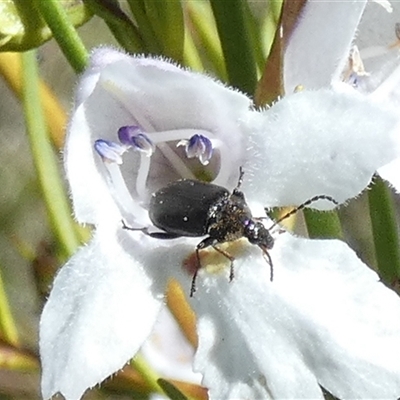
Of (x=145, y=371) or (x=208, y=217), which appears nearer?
(x=208, y=217)

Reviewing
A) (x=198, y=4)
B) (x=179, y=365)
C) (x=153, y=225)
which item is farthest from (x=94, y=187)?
(x=179, y=365)

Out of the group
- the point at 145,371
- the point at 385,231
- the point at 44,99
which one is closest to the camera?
the point at 385,231

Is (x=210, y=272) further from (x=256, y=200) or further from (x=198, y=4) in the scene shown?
(x=198, y=4)

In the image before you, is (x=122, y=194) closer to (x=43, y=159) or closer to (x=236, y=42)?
(x=236, y=42)

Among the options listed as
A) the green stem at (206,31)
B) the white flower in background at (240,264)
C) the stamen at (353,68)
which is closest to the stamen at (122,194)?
the white flower in background at (240,264)

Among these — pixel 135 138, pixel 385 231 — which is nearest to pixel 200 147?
pixel 135 138

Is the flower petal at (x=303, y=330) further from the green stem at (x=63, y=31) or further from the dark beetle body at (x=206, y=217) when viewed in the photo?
the green stem at (x=63, y=31)

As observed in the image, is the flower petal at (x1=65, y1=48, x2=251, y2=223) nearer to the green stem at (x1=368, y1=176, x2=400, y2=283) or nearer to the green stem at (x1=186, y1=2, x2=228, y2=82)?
the green stem at (x1=368, y1=176, x2=400, y2=283)
